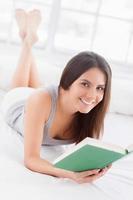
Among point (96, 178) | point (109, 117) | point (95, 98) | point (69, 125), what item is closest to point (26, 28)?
point (109, 117)

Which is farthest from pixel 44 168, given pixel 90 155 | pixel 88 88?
pixel 88 88

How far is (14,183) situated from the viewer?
1.25 metres

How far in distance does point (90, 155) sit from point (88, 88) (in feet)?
0.89

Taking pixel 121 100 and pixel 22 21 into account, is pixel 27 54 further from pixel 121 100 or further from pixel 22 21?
pixel 121 100

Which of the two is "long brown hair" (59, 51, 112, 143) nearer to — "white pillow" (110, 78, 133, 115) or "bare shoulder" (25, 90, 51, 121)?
"bare shoulder" (25, 90, 51, 121)

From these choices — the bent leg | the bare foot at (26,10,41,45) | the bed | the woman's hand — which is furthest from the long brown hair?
the bare foot at (26,10,41,45)

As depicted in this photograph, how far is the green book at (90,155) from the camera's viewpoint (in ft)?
3.94

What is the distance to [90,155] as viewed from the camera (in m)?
1.26

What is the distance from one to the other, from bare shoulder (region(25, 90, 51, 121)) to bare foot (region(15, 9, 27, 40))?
2.91ft

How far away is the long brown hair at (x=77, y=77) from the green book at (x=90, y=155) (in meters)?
0.28

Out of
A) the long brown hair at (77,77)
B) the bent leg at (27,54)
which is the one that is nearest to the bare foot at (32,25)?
the bent leg at (27,54)

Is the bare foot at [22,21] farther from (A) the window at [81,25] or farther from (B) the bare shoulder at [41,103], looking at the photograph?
(B) the bare shoulder at [41,103]

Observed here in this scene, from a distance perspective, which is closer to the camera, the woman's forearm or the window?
the woman's forearm

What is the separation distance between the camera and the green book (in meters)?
1.20
